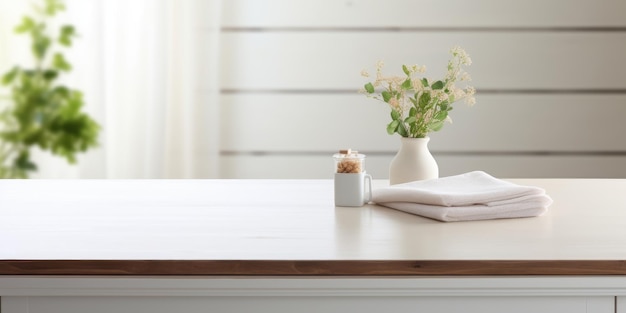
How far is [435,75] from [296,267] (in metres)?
2.17

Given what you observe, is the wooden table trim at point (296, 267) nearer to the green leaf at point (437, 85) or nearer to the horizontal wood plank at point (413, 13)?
the green leaf at point (437, 85)

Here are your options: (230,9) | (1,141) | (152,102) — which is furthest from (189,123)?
(1,141)

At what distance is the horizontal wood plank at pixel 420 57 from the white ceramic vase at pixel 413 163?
145 centimetres

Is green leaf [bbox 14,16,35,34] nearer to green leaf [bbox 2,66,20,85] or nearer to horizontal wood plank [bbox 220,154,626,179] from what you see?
green leaf [bbox 2,66,20,85]

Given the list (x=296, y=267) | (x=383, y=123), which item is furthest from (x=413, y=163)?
(x=383, y=123)

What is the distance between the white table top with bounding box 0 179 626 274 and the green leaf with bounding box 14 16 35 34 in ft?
5.19

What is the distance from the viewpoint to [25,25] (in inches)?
129

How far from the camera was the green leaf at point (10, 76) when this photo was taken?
3342mm

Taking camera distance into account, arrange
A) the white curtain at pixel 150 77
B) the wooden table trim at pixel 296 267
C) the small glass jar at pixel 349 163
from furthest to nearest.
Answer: the white curtain at pixel 150 77
the small glass jar at pixel 349 163
the wooden table trim at pixel 296 267

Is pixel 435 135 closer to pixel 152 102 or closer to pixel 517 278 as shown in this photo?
pixel 152 102

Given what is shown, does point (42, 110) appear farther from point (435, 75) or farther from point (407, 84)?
point (407, 84)

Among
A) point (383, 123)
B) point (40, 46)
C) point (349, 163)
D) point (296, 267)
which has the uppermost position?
point (40, 46)

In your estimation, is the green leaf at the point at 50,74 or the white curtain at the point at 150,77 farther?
the green leaf at the point at 50,74

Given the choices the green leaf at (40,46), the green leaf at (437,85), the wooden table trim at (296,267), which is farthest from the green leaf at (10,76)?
the wooden table trim at (296,267)
